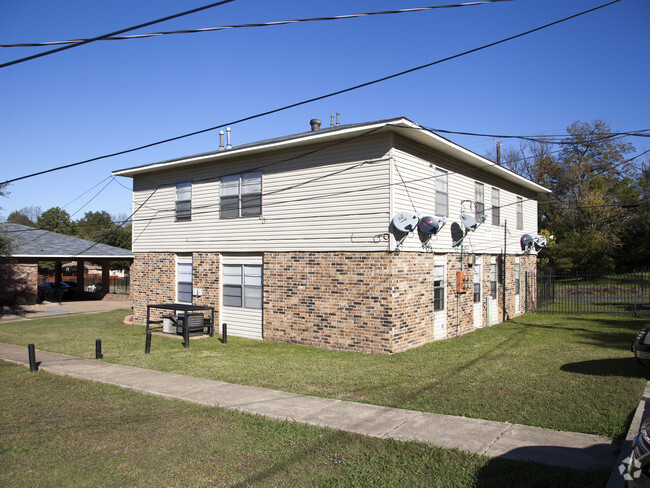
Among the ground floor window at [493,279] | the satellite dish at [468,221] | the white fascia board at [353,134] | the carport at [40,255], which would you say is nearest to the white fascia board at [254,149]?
the white fascia board at [353,134]

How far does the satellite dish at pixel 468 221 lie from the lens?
15258mm

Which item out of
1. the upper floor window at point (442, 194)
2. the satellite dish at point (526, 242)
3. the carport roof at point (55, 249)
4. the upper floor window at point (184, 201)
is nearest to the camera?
the upper floor window at point (442, 194)

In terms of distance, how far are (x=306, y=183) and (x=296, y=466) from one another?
9308 millimetres

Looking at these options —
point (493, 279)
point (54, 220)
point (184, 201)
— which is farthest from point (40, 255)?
point (54, 220)

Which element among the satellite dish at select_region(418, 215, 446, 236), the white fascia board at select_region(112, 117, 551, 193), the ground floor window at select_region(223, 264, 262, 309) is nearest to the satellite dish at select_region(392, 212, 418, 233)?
the satellite dish at select_region(418, 215, 446, 236)

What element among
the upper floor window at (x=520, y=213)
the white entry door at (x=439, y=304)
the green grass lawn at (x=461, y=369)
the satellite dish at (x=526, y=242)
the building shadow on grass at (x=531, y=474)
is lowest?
the green grass lawn at (x=461, y=369)

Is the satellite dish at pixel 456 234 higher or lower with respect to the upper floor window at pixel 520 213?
lower

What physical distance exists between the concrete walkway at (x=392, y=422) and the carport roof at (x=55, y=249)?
20.0 m

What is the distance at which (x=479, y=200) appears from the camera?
17.2 m

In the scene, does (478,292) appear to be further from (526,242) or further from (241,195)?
(241,195)

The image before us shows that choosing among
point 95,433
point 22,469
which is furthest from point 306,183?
point 22,469

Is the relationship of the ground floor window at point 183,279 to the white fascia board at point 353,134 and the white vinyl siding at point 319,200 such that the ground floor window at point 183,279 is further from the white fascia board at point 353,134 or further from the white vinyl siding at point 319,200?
the white fascia board at point 353,134

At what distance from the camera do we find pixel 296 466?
17.4ft

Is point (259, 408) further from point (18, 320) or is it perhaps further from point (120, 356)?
point (18, 320)
